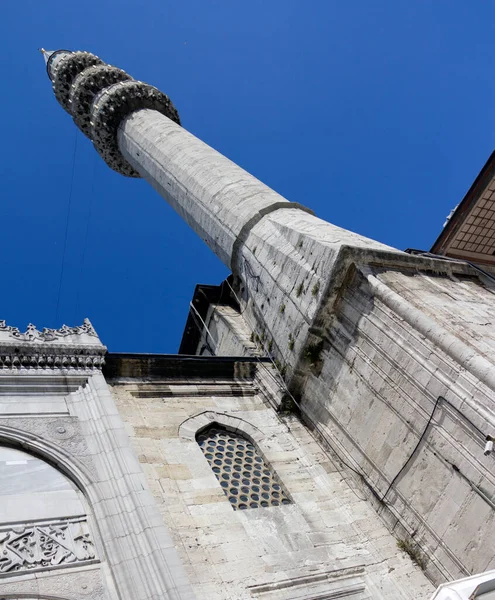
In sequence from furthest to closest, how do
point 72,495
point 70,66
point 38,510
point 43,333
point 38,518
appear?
point 70,66
point 43,333
point 72,495
point 38,510
point 38,518

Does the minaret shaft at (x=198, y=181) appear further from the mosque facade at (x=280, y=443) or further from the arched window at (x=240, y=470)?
the arched window at (x=240, y=470)

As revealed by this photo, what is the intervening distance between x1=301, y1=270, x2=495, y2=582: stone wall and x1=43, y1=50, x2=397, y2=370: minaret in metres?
0.81

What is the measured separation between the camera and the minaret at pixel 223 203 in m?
10.6

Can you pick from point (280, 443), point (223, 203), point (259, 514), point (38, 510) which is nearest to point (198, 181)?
point (223, 203)

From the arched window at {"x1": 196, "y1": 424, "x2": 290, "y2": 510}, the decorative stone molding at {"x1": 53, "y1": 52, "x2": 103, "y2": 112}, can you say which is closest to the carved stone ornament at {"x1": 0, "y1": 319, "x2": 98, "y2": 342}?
the arched window at {"x1": 196, "y1": 424, "x2": 290, "y2": 510}

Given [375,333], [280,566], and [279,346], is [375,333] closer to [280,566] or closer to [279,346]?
[279,346]

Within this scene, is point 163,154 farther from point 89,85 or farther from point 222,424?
point 222,424

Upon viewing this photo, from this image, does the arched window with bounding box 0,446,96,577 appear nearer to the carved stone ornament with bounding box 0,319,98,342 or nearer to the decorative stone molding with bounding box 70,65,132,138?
the carved stone ornament with bounding box 0,319,98,342

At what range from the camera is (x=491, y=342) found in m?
8.15

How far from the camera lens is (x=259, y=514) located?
27.6ft

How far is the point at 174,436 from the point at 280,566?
8.80 ft

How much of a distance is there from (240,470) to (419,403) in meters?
2.93

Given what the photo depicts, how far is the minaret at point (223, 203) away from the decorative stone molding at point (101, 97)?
0.03m

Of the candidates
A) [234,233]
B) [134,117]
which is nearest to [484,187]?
[234,233]
